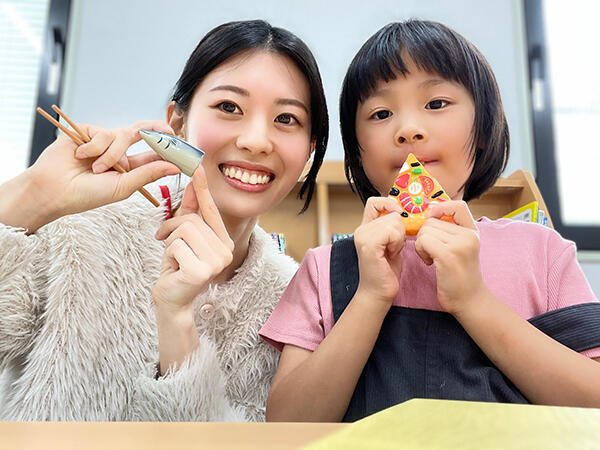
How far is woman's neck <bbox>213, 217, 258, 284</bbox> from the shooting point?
1.16m

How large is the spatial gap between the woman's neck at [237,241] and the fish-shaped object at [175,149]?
0.93 ft

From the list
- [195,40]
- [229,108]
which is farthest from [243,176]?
[195,40]

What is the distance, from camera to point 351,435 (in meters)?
0.33

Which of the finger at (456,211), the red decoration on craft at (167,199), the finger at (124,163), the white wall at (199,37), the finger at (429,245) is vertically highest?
the white wall at (199,37)

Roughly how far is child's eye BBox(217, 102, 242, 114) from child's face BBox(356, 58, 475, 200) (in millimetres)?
274

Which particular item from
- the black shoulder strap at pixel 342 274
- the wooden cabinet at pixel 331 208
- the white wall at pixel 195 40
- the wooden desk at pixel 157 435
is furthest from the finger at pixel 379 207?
the white wall at pixel 195 40

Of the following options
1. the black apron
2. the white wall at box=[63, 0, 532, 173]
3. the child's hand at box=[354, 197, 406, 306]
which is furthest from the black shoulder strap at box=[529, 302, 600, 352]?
the white wall at box=[63, 0, 532, 173]

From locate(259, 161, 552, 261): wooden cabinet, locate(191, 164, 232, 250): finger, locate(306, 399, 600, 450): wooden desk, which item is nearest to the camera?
locate(306, 399, 600, 450): wooden desk

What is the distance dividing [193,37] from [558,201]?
2385mm

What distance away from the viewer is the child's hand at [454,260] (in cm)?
80

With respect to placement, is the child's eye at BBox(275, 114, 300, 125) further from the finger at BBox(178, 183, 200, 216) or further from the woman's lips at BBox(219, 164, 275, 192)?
the finger at BBox(178, 183, 200, 216)

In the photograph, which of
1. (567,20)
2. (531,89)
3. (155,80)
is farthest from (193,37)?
(567,20)

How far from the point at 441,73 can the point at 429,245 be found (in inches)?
15.4

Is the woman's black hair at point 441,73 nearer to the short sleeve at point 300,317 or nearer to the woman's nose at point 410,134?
the woman's nose at point 410,134
